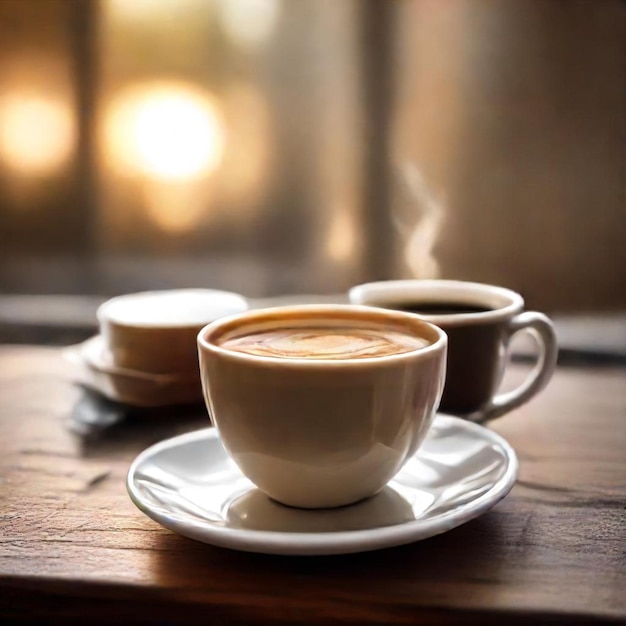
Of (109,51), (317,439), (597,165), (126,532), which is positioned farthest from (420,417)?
(109,51)

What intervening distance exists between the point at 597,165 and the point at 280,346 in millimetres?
→ 499

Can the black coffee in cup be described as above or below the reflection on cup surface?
above

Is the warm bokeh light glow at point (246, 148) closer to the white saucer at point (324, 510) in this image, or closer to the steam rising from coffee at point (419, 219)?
the steam rising from coffee at point (419, 219)

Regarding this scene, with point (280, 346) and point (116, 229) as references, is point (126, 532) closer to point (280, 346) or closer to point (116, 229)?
point (280, 346)

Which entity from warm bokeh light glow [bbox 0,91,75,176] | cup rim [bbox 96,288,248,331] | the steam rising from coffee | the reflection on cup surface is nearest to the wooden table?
the reflection on cup surface

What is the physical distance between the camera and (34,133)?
2.96 feet

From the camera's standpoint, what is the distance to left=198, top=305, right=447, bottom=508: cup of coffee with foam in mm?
391

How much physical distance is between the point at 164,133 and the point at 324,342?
500 mm

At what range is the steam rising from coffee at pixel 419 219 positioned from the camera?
0.84 m

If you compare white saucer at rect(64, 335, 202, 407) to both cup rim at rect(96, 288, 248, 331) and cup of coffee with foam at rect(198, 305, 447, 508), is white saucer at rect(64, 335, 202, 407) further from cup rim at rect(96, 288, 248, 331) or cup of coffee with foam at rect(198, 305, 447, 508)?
cup of coffee with foam at rect(198, 305, 447, 508)

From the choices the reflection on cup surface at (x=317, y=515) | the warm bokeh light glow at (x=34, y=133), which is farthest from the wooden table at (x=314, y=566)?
the warm bokeh light glow at (x=34, y=133)

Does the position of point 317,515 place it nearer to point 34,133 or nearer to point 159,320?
point 159,320

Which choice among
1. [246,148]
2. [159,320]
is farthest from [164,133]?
[159,320]

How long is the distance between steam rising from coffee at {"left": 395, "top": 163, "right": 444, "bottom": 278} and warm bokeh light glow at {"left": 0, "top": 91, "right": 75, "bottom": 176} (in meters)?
0.38
